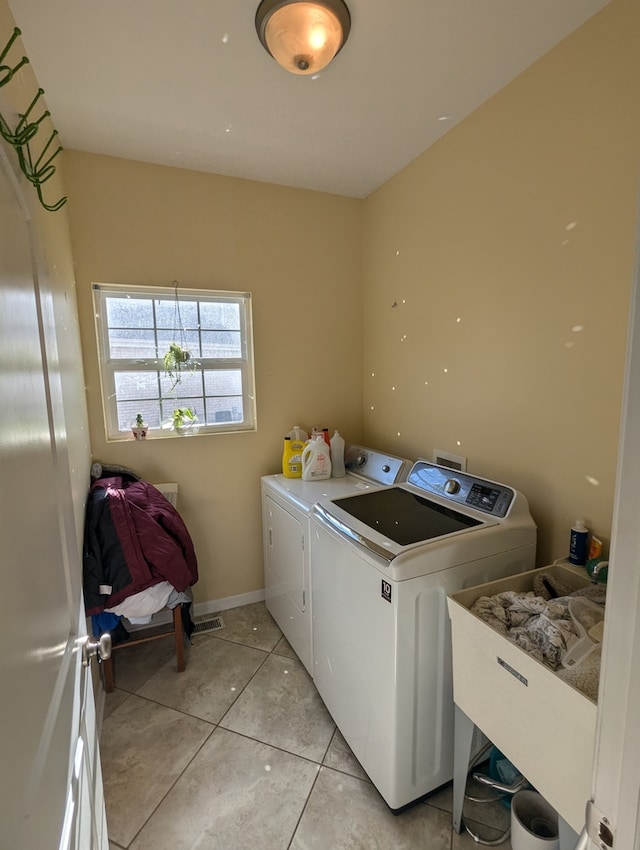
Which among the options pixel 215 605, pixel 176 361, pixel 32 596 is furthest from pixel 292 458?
pixel 32 596

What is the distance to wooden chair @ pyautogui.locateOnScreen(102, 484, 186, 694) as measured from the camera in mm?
1923

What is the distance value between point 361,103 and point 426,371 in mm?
1188

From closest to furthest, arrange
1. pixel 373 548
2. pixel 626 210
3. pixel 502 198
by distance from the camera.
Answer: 1. pixel 626 210
2. pixel 373 548
3. pixel 502 198

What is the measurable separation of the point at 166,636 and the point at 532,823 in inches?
65.4

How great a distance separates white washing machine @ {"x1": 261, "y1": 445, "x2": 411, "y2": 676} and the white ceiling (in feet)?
5.10

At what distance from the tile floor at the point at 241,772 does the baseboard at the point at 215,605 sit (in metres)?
0.22

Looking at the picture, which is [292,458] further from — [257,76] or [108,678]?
[257,76]

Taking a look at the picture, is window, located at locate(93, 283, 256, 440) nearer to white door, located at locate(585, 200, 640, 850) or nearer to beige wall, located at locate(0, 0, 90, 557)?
beige wall, located at locate(0, 0, 90, 557)

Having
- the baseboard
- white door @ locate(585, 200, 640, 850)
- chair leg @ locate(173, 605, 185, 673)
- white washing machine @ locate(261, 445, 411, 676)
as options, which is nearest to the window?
white washing machine @ locate(261, 445, 411, 676)

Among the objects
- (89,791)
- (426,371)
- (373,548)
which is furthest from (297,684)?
(426,371)

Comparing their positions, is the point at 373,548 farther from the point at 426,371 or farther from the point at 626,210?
the point at 626,210

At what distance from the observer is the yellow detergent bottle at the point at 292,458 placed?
2334mm

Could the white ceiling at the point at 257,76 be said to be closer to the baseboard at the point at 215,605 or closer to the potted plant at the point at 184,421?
the potted plant at the point at 184,421

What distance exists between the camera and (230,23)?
1.25 metres
